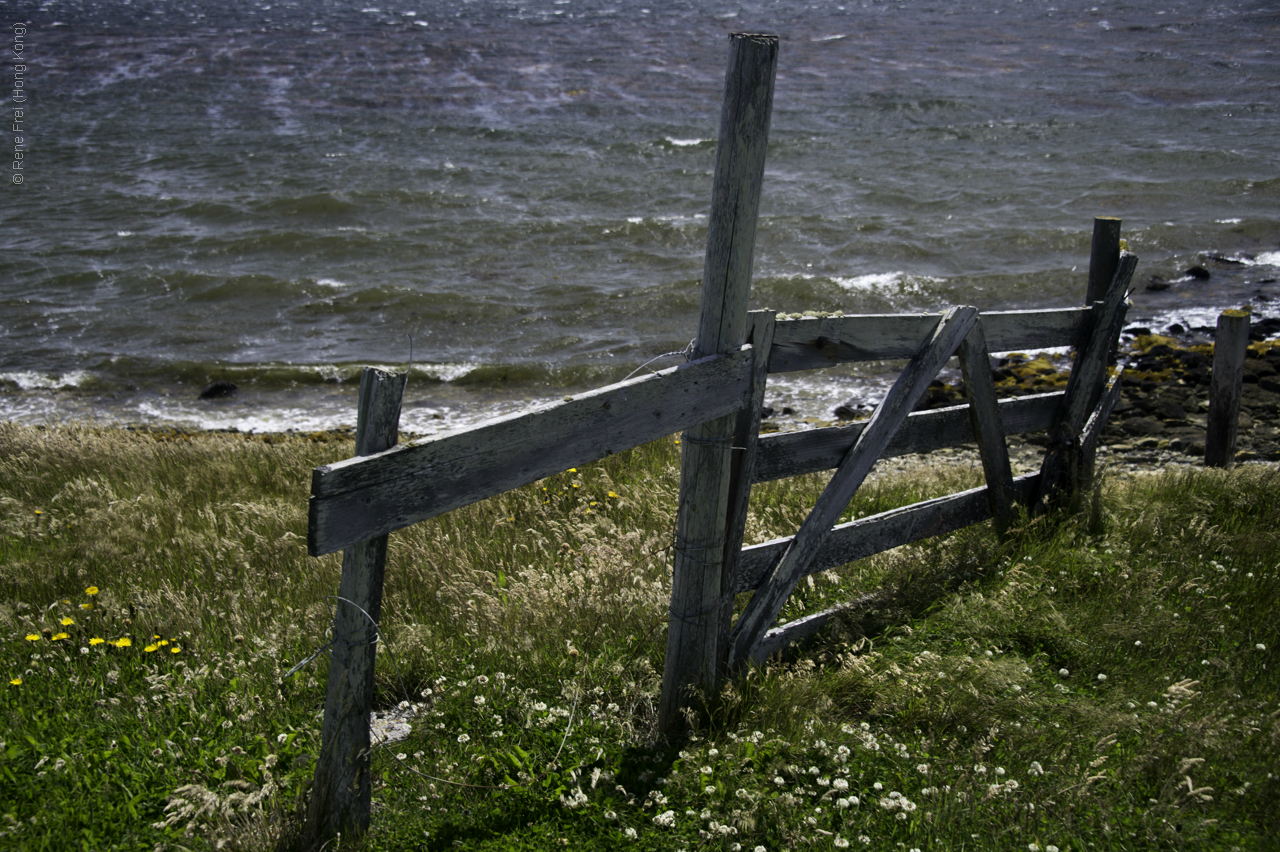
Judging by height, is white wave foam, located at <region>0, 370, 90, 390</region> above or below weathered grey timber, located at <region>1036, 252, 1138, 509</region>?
below

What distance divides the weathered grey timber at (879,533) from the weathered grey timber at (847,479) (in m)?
0.07

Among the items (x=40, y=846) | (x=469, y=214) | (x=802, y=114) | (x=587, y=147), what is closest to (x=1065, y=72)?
(x=802, y=114)

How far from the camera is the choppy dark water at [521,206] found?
14.4 m

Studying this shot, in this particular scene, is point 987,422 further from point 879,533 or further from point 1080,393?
point 879,533

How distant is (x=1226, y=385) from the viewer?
7.34 m

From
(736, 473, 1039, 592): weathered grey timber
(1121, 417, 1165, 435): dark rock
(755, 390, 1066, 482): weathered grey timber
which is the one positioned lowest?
(1121, 417, 1165, 435): dark rock

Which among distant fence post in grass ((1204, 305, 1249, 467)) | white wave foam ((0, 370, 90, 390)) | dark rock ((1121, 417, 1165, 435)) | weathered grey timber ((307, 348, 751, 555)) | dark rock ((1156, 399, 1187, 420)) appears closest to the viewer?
weathered grey timber ((307, 348, 751, 555))

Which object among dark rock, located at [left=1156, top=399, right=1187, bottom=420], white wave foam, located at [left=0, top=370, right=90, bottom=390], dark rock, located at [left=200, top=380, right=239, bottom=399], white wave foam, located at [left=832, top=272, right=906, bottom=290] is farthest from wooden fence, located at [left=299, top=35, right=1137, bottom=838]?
white wave foam, located at [left=0, top=370, right=90, bottom=390]

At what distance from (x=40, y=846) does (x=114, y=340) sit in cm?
1394

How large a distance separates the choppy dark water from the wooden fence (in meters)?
0.88

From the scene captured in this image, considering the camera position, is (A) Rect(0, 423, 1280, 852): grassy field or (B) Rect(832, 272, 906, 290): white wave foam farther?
(B) Rect(832, 272, 906, 290): white wave foam

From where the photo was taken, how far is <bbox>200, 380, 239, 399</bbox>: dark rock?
12766mm

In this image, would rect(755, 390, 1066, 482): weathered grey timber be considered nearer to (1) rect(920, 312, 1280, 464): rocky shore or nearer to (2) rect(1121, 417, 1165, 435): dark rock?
(1) rect(920, 312, 1280, 464): rocky shore

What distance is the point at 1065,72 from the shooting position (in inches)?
1702
